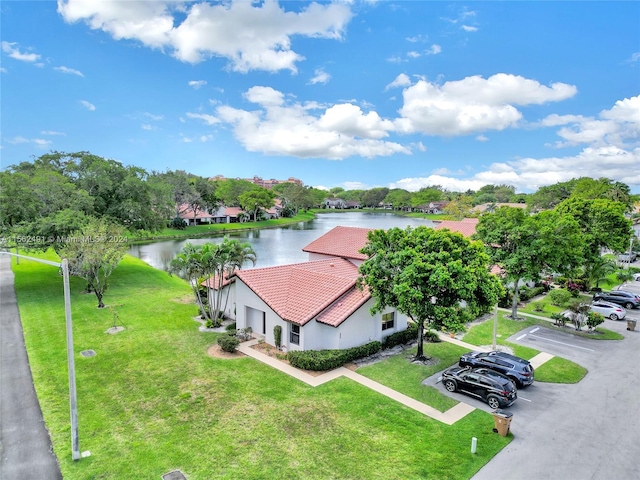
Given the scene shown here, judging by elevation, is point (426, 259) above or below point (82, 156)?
below

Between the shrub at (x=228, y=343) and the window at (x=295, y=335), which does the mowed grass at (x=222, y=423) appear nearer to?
the shrub at (x=228, y=343)

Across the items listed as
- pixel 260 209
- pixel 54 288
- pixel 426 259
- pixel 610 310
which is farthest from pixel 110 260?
pixel 260 209

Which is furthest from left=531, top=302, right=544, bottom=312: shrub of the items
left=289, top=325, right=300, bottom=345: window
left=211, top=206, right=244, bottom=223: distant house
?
left=211, top=206, right=244, bottom=223: distant house

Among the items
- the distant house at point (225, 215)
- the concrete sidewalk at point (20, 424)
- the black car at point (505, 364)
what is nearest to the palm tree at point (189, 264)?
the concrete sidewalk at point (20, 424)

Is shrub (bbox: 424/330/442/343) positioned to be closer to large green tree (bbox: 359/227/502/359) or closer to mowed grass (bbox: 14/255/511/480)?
large green tree (bbox: 359/227/502/359)

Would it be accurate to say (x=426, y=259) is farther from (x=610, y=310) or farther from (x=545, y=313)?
(x=610, y=310)

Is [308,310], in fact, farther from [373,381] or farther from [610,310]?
[610,310]
